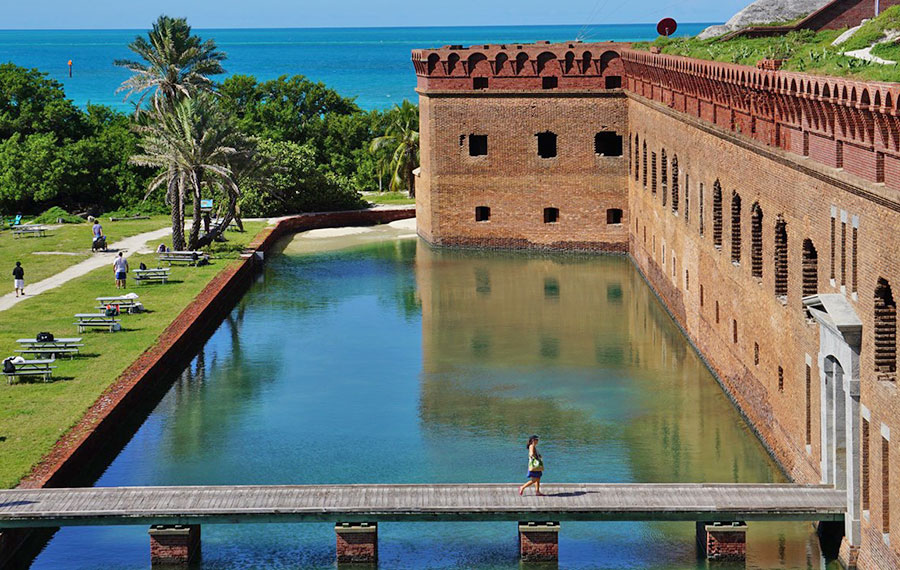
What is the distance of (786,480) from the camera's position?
2361 cm

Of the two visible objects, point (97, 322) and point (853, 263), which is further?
point (97, 322)

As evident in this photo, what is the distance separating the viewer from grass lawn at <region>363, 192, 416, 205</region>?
61406 mm

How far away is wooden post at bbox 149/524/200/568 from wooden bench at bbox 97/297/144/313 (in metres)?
17.0

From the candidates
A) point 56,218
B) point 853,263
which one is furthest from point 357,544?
point 56,218

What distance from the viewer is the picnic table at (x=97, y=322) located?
34.2 metres

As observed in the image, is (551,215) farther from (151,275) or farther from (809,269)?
(809,269)

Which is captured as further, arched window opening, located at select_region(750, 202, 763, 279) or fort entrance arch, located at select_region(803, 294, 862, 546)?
arched window opening, located at select_region(750, 202, 763, 279)

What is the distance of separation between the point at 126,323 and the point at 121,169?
26593mm

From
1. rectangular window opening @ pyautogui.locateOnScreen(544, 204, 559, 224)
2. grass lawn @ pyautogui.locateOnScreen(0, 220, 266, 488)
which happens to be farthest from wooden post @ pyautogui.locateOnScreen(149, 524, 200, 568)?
rectangular window opening @ pyautogui.locateOnScreen(544, 204, 559, 224)

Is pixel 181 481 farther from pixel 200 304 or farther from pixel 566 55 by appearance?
pixel 566 55

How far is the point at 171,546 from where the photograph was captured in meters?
19.8

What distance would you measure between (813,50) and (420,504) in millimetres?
15901

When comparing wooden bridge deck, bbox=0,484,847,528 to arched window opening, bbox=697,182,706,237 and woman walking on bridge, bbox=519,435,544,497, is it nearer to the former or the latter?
woman walking on bridge, bbox=519,435,544,497

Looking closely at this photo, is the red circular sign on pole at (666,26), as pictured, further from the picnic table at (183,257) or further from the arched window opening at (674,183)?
the picnic table at (183,257)
